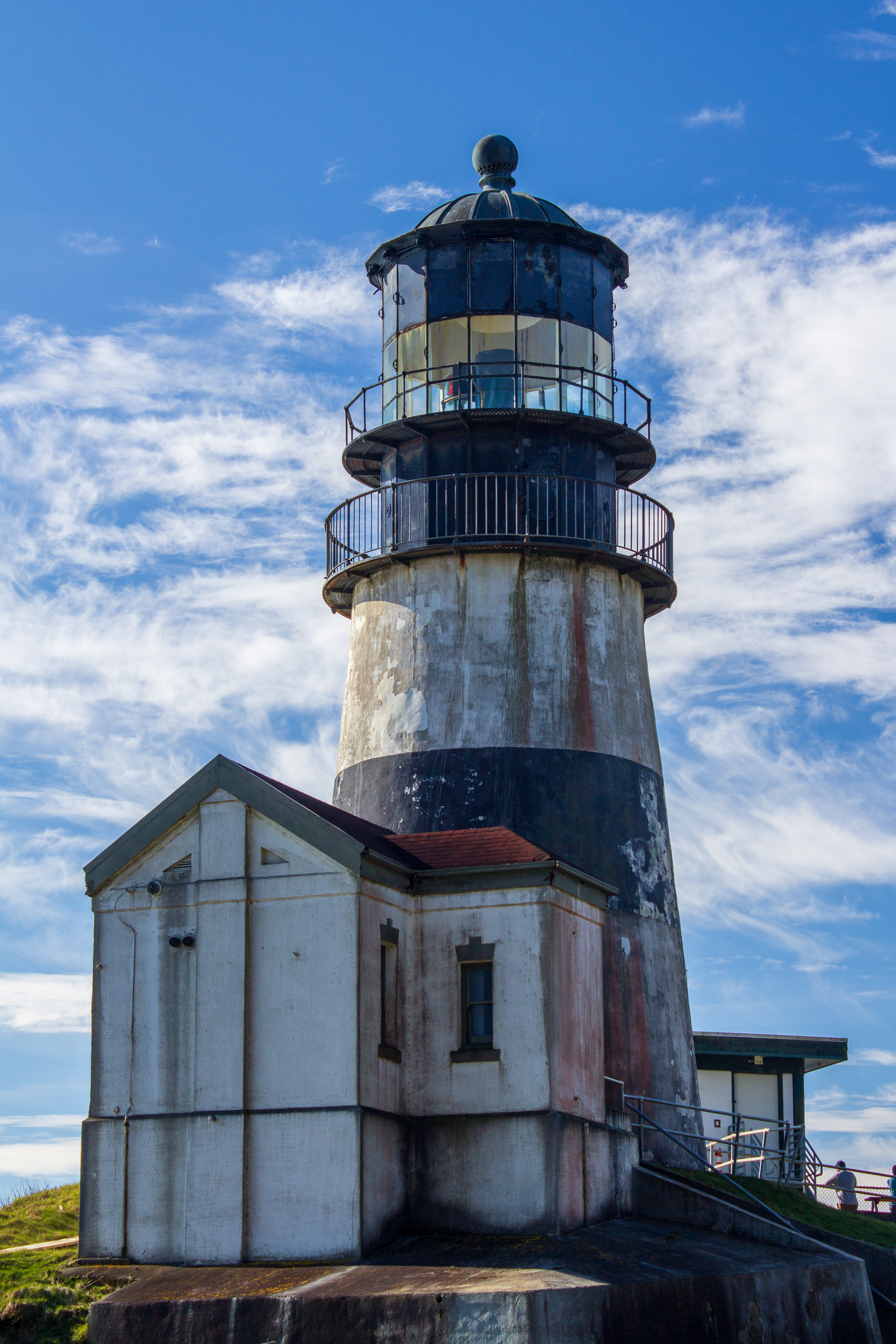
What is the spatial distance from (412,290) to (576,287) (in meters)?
2.57

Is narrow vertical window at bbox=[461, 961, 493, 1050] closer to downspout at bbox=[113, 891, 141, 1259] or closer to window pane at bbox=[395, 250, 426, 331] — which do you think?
downspout at bbox=[113, 891, 141, 1259]

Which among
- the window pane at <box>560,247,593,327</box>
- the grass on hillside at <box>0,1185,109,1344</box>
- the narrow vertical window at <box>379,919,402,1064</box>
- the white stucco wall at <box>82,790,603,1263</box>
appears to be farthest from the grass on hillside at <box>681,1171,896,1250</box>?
the window pane at <box>560,247,593,327</box>

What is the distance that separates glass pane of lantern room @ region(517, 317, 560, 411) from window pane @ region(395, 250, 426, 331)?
161cm

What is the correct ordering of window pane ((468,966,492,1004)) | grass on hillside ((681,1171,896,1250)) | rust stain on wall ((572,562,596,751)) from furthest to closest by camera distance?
1. rust stain on wall ((572,562,596,751))
2. grass on hillside ((681,1171,896,1250))
3. window pane ((468,966,492,1004))

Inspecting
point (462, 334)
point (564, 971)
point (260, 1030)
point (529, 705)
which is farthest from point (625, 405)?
point (260, 1030)

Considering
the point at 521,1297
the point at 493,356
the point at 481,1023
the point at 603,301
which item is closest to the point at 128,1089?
the point at 481,1023

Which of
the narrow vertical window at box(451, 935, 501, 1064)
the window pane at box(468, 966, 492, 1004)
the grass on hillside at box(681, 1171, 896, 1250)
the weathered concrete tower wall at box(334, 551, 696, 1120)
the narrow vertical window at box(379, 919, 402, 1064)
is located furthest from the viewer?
the weathered concrete tower wall at box(334, 551, 696, 1120)

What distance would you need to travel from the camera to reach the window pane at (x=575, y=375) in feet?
88.0

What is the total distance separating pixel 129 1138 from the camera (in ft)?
64.4

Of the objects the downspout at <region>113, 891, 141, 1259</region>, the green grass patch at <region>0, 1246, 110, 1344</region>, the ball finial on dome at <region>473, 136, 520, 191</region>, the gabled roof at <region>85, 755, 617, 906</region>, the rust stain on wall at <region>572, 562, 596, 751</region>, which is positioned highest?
the ball finial on dome at <region>473, 136, 520, 191</region>

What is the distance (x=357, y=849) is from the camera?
19.2m

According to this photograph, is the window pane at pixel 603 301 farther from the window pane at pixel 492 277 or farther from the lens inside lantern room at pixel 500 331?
the window pane at pixel 492 277

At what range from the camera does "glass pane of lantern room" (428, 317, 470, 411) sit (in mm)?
26594

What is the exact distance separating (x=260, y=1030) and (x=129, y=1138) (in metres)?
2.04
